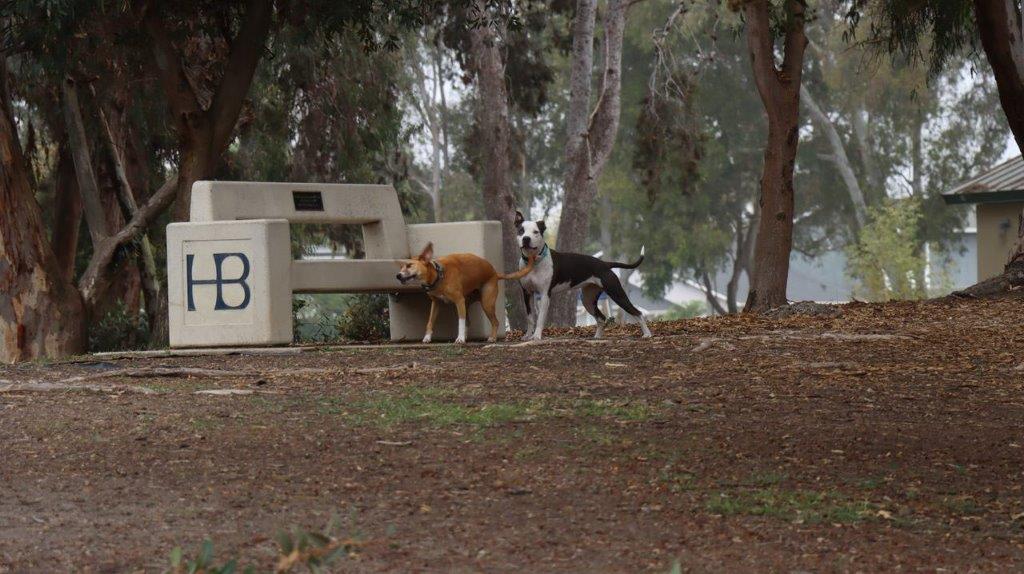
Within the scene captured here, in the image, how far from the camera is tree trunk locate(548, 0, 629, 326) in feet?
86.1

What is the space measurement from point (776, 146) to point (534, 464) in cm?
1275

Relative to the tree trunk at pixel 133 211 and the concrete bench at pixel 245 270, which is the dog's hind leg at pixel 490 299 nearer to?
the concrete bench at pixel 245 270

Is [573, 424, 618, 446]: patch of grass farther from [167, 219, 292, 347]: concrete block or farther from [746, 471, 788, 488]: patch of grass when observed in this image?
[167, 219, 292, 347]: concrete block

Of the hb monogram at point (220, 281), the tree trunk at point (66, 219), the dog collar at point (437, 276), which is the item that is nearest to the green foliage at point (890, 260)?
the tree trunk at point (66, 219)

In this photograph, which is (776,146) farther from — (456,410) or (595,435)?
(595,435)

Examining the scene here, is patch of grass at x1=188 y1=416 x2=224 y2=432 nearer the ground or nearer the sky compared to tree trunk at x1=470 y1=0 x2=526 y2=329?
nearer the ground

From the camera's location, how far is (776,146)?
19.4m

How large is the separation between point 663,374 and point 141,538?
5.76 meters

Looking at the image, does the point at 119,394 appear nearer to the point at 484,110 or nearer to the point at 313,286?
the point at 313,286

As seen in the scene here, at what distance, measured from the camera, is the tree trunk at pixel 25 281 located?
17562mm

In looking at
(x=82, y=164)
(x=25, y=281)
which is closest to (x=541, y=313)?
(x=25, y=281)

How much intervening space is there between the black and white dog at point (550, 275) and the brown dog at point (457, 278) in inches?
4.9

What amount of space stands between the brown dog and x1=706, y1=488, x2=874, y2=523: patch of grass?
7.34m

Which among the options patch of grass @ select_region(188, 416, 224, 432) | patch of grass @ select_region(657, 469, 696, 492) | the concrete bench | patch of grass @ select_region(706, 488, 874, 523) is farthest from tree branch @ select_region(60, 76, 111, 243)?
patch of grass @ select_region(706, 488, 874, 523)
